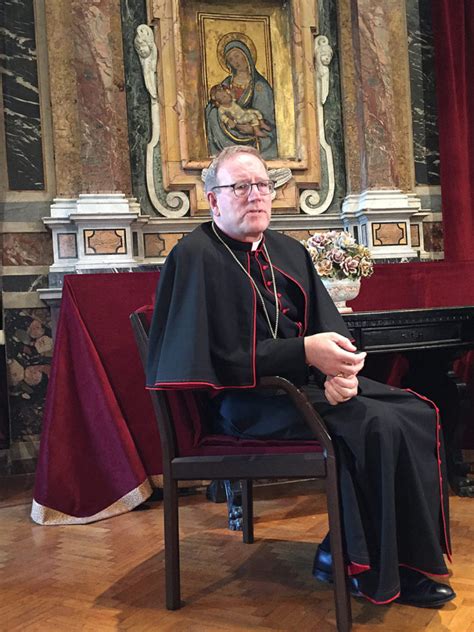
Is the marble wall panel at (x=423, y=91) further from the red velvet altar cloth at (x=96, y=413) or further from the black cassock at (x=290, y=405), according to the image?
the black cassock at (x=290, y=405)

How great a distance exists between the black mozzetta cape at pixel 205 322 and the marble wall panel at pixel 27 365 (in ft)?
7.40

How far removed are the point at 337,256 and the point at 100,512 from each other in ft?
5.39

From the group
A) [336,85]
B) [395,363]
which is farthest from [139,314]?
[336,85]

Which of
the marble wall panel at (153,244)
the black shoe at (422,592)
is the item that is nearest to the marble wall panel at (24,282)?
the marble wall panel at (153,244)

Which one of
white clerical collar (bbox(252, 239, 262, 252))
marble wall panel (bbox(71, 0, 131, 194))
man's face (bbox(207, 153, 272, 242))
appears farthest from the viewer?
marble wall panel (bbox(71, 0, 131, 194))

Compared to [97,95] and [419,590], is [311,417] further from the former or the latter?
[97,95]

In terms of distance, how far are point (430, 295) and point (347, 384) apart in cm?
210

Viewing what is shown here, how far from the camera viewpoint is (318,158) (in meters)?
4.83

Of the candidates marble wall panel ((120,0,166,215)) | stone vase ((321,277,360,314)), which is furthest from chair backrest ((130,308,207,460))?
marble wall panel ((120,0,166,215))

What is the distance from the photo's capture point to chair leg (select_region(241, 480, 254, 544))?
2.78 metres

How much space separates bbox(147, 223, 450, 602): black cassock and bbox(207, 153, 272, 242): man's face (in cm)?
8

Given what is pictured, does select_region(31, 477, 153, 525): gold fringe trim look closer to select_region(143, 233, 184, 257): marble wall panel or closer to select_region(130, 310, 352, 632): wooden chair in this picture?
select_region(130, 310, 352, 632): wooden chair

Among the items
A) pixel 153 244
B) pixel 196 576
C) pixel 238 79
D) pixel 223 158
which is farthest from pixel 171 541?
pixel 238 79

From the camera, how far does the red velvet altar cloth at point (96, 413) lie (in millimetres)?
3270
